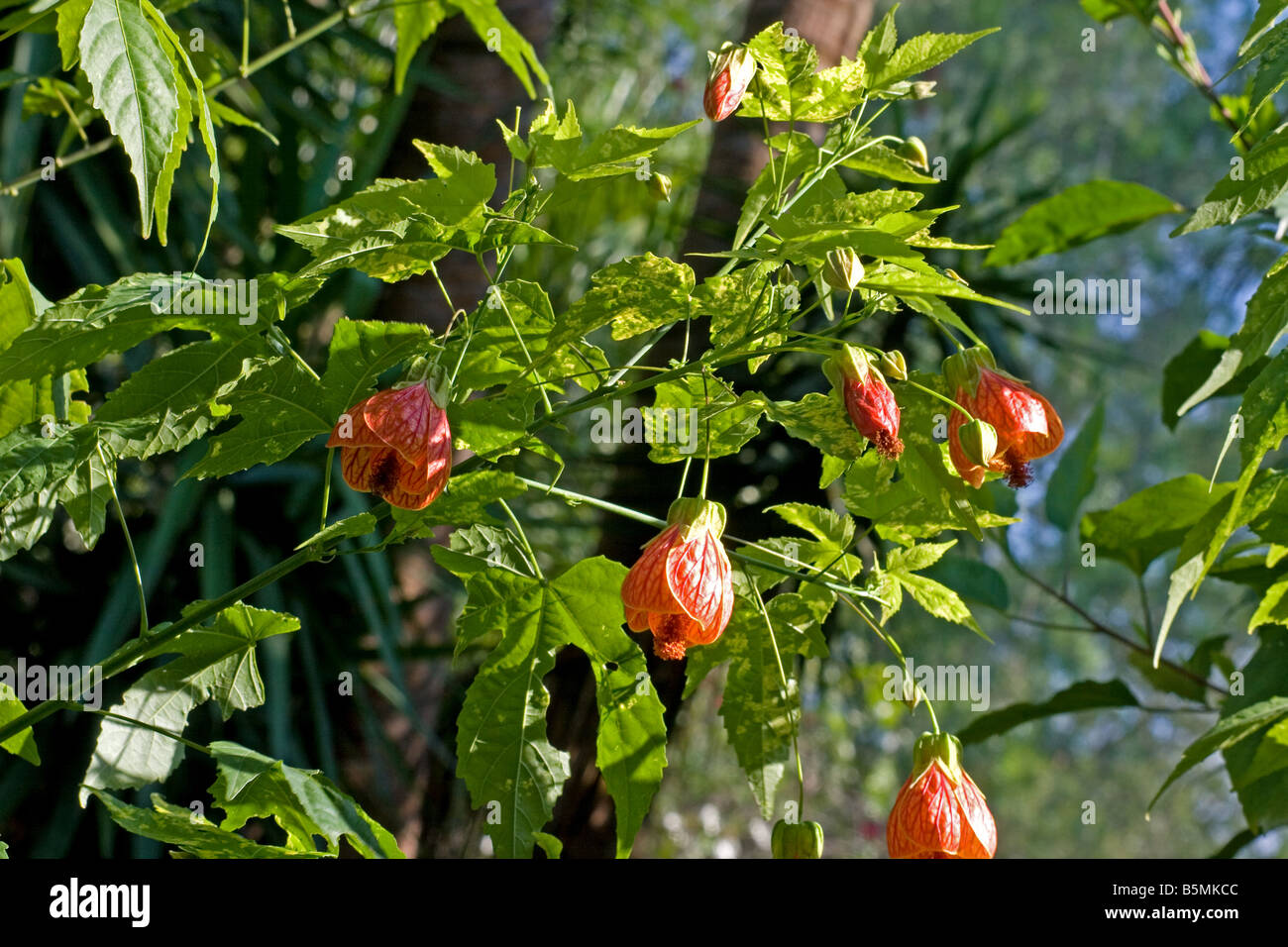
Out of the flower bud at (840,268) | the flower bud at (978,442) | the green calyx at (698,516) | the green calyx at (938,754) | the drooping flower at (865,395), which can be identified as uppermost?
the flower bud at (840,268)

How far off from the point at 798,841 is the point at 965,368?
23 centimetres

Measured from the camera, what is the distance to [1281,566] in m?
0.64

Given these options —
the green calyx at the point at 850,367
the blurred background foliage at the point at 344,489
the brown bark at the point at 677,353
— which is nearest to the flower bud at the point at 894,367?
the green calyx at the point at 850,367

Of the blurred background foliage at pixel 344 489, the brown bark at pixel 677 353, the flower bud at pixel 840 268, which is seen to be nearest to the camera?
the flower bud at pixel 840 268

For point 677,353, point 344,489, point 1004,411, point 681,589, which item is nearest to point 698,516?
point 681,589

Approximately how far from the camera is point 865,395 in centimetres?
45

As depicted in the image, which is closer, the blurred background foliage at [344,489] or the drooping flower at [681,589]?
the drooping flower at [681,589]

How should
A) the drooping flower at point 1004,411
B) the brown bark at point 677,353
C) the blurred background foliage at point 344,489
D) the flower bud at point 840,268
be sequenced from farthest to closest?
the blurred background foliage at point 344,489 < the brown bark at point 677,353 < the drooping flower at point 1004,411 < the flower bud at point 840,268

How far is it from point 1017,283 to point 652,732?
6.06 ft

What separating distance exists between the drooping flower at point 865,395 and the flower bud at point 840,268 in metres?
0.04

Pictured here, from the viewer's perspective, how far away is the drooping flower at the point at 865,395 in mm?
451

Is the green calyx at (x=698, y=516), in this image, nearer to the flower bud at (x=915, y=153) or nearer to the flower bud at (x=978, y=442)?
the flower bud at (x=978, y=442)

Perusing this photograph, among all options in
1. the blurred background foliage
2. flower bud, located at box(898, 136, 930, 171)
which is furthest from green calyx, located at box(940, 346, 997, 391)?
the blurred background foliage

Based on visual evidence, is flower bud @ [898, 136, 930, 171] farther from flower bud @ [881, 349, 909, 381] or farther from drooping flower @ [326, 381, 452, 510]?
drooping flower @ [326, 381, 452, 510]
